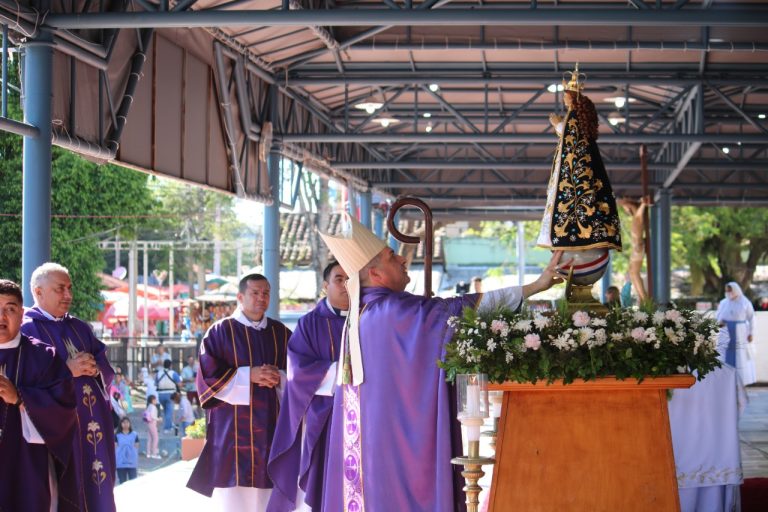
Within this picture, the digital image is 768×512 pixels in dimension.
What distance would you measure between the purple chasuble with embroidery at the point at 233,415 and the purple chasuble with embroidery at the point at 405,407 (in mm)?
2373

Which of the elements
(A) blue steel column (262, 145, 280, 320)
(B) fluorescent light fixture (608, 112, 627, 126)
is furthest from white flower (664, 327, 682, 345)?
(B) fluorescent light fixture (608, 112, 627, 126)

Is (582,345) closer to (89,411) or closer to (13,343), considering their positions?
(13,343)

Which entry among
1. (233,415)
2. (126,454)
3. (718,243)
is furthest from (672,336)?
(718,243)

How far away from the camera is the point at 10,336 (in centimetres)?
570

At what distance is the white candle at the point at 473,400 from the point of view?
14.4ft

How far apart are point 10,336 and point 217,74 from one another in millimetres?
7377

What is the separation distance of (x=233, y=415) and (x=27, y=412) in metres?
1.97

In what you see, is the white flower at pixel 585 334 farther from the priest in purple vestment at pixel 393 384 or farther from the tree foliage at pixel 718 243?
the tree foliage at pixel 718 243

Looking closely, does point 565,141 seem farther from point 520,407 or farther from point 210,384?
point 210,384

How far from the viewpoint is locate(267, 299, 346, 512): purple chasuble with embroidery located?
657cm

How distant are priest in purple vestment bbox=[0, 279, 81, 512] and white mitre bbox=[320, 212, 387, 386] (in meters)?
1.68

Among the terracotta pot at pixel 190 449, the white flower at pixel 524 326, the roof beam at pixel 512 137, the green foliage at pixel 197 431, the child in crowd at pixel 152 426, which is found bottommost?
the child in crowd at pixel 152 426

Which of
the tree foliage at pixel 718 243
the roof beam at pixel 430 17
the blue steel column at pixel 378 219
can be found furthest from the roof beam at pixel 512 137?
the tree foliage at pixel 718 243

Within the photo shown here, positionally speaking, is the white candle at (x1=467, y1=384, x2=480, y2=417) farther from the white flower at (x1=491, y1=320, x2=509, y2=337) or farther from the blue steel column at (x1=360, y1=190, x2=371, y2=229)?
the blue steel column at (x1=360, y1=190, x2=371, y2=229)
